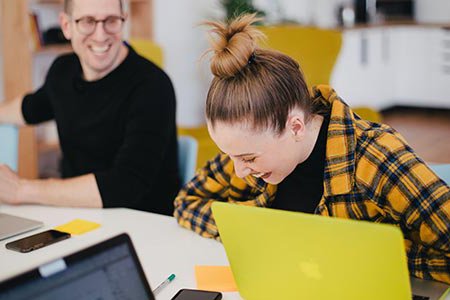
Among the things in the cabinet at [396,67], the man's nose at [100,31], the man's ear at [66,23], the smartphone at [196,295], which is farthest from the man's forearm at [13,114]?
the cabinet at [396,67]

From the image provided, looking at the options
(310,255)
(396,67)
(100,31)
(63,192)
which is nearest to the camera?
(310,255)

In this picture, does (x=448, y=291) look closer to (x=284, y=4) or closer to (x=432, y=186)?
(x=432, y=186)

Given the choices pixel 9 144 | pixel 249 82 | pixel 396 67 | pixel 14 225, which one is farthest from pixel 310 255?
pixel 396 67

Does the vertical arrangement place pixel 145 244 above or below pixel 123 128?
below

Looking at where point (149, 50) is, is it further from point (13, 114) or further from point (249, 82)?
point (249, 82)

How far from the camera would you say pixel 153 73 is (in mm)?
2166

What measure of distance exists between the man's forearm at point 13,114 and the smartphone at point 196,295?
4.44ft

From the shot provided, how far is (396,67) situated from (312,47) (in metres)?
3.07

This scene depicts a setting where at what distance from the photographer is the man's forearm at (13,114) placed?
244 cm

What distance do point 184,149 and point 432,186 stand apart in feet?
3.61

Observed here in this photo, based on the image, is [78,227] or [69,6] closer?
[78,227]

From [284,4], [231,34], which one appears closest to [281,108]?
[231,34]

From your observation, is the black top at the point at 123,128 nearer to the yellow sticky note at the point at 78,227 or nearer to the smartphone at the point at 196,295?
the yellow sticky note at the point at 78,227

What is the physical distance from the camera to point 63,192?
75.7 inches
